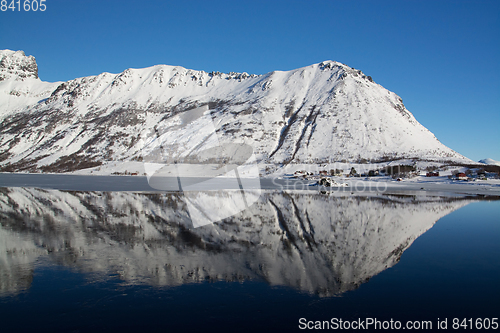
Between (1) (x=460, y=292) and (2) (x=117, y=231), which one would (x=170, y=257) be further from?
(1) (x=460, y=292)

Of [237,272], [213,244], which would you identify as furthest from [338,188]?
[237,272]

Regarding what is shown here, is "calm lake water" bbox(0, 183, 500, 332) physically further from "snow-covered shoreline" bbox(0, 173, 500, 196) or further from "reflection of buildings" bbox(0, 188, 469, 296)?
"snow-covered shoreline" bbox(0, 173, 500, 196)

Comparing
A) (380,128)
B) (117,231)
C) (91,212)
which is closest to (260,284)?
(117,231)

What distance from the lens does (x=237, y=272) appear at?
14156mm

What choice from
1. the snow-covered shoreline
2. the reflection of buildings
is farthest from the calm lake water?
the snow-covered shoreline

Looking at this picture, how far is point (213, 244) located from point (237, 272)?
489 centimetres

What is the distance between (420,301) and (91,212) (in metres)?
26.7

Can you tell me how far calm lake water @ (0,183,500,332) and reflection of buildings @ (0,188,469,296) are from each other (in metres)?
0.09

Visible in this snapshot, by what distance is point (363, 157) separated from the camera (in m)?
148

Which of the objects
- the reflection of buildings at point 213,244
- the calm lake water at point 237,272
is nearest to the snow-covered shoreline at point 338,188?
the reflection of buildings at point 213,244

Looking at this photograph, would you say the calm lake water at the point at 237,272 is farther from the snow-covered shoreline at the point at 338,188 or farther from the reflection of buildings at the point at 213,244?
the snow-covered shoreline at the point at 338,188

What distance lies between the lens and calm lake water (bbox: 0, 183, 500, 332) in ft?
33.3

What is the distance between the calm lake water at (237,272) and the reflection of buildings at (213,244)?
0.28 feet

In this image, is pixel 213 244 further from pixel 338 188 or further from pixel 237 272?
pixel 338 188
